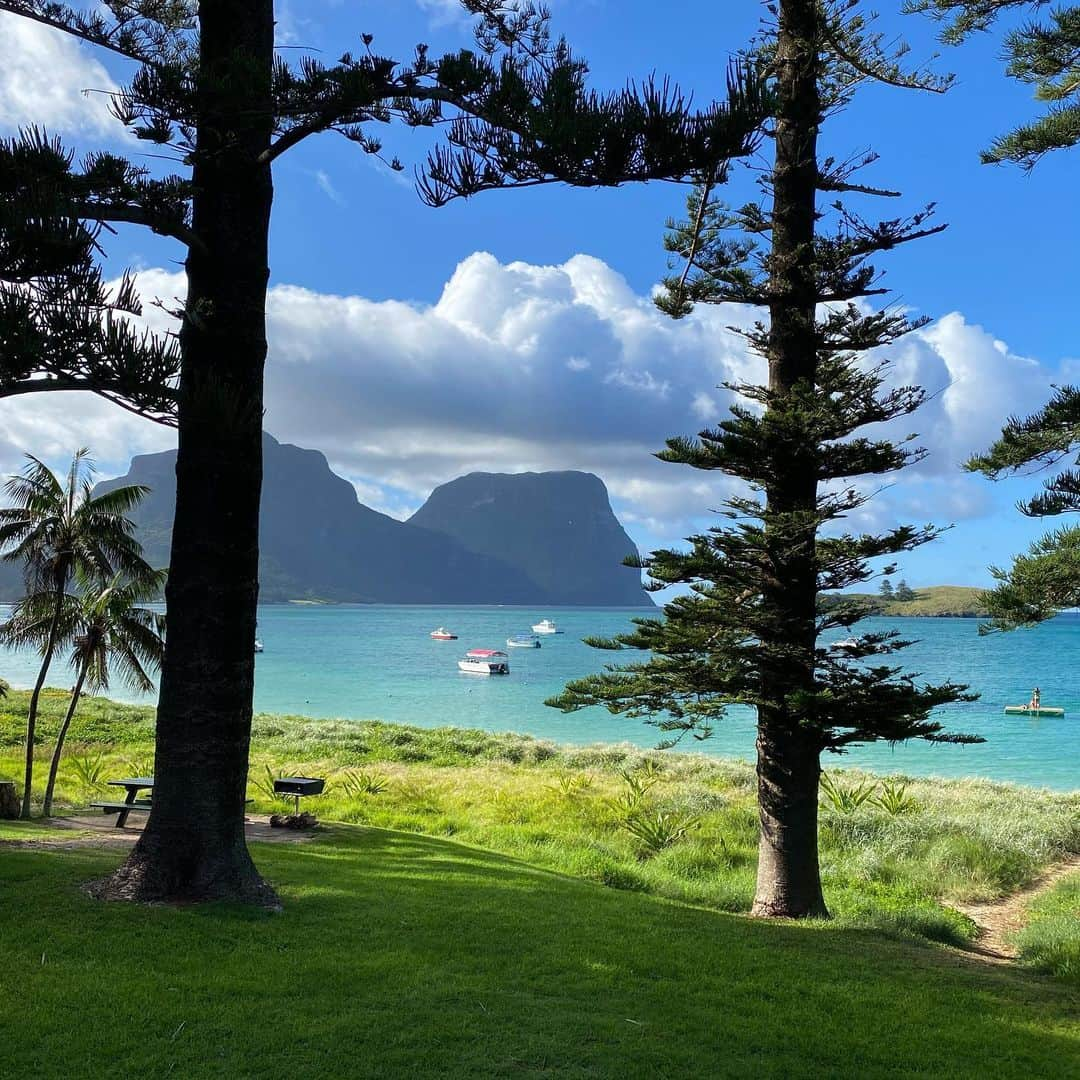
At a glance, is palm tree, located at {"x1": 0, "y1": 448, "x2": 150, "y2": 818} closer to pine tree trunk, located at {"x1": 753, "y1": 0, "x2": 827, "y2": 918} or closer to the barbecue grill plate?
the barbecue grill plate

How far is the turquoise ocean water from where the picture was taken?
26.1 m

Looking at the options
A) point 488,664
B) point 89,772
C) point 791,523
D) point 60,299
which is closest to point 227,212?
point 60,299

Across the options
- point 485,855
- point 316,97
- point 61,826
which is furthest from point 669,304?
point 61,826

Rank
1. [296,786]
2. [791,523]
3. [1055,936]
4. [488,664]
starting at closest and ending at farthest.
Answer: [1055,936] → [791,523] → [296,786] → [488,664]

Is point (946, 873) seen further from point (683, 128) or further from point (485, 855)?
A: point (683, 128)

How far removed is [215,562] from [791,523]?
176 inches

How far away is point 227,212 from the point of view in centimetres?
581

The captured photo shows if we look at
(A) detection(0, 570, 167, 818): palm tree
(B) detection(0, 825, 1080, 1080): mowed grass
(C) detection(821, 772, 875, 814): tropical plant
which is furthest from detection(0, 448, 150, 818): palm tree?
(C) detection(821, 772, 875, 814): tropical plant

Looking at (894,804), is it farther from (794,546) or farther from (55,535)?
(55,535)

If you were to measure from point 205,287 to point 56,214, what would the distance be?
5.15 feet

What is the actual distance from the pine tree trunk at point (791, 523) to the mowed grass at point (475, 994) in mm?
1290

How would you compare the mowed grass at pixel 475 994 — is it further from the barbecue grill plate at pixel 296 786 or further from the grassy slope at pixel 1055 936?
the barbecue grill plate at pixel 296 786

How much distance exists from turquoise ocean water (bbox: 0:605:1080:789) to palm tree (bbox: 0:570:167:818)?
38.6 feet

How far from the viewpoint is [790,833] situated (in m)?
7.48
